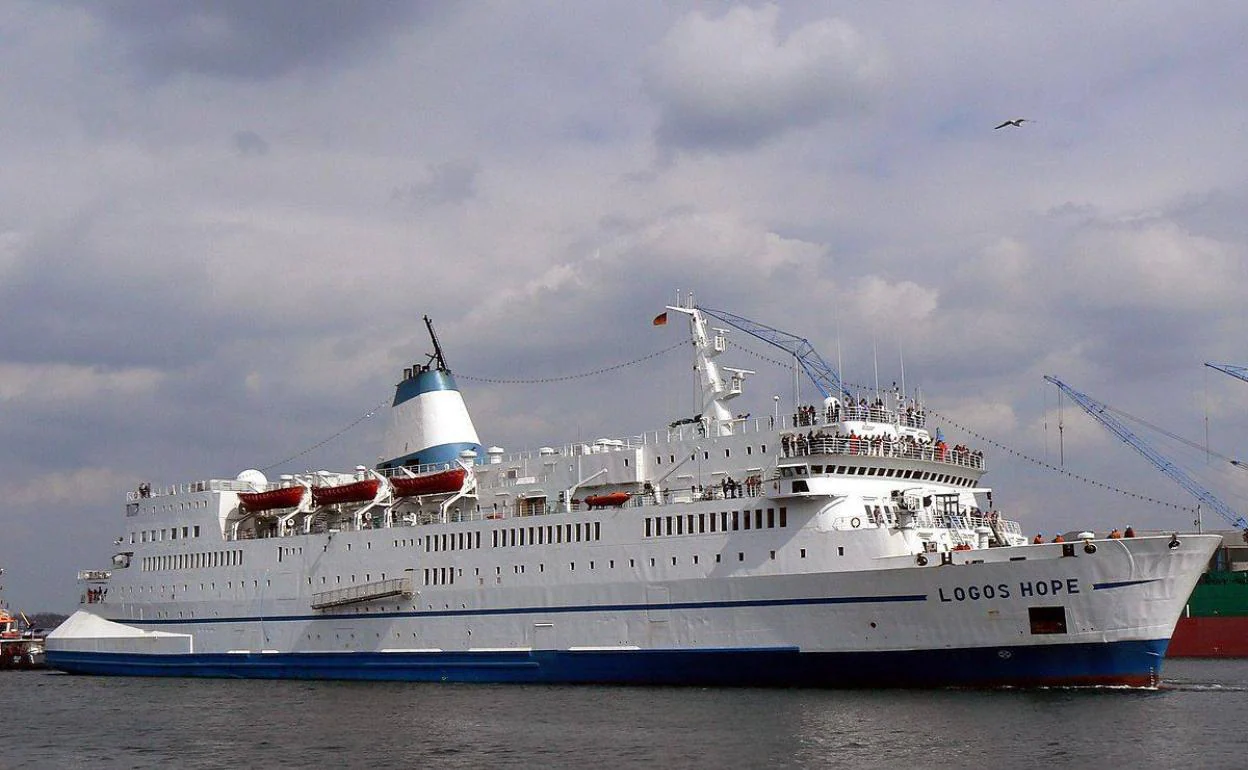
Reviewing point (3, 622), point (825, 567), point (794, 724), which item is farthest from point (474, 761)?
point (3, 622)

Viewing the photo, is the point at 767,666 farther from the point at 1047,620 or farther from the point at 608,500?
the point at 1047,620

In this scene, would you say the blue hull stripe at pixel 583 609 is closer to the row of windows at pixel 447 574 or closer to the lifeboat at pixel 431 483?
the row of windows at pixel 447 574

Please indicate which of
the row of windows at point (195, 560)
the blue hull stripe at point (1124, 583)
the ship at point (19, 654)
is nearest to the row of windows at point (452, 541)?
the row of windows at point (195, 560)

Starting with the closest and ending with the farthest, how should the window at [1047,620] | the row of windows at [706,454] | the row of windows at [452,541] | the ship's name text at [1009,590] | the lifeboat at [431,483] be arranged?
the ship's name text at [1009,590], the window at [1047,620], the row of windows at [706,454], the row of windows at [452,541], the lifeboat at [431,483]

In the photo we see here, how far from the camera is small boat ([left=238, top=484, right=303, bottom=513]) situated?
43.4 meters

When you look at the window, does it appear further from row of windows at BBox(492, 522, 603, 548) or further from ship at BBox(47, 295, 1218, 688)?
row of windows at BBox(492, 522, 603, 548)

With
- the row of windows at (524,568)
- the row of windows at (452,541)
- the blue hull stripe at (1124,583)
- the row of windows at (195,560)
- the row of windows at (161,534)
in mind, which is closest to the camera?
the blue hull stripe at (1124,583)

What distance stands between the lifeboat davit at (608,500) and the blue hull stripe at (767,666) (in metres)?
4.00

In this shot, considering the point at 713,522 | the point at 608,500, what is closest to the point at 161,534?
the point at 608,500

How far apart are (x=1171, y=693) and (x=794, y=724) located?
11353 mm

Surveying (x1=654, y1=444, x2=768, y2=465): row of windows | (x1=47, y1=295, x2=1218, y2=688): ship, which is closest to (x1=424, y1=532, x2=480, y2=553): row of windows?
(x1=47, y1=295, x2=1218, y2=688): ship

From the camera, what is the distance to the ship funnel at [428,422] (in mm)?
43438

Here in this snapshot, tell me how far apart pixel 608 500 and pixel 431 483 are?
7.02 metres

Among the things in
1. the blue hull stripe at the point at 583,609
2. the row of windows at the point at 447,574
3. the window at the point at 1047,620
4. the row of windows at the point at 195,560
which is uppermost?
the row of windows at the point at 195,560
